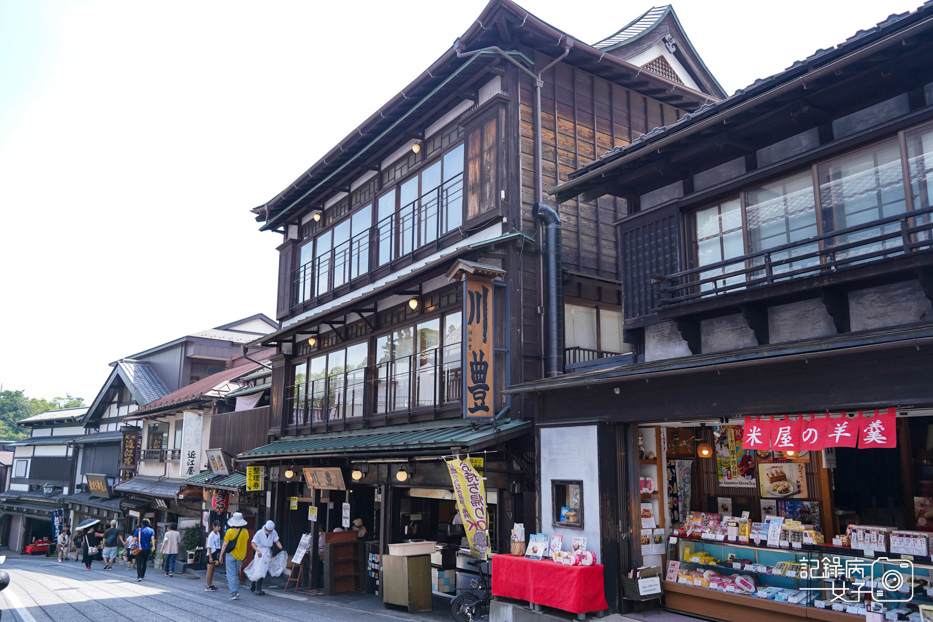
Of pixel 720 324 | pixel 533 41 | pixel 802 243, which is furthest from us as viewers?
pixel 533 41

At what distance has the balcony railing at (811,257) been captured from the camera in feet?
28.3

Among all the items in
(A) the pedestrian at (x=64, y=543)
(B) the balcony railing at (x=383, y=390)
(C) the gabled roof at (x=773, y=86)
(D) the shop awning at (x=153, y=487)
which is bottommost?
(A) the pedestrian at (x=64, y=543)

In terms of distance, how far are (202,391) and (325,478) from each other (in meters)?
14.5

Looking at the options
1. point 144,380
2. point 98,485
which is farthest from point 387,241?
point 98,485

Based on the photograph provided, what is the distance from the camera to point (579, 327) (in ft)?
55.7

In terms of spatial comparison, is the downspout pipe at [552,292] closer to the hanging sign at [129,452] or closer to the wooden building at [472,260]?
the wooden building at [472,260]

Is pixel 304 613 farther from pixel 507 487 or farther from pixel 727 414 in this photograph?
pixel 727 414

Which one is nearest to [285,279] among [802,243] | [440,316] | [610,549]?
[440,316]

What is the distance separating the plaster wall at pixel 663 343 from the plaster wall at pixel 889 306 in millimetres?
2690

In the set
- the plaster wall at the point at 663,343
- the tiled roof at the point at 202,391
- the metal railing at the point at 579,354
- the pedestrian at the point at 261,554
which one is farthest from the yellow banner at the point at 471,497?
the tiled roof at the point at 202,391

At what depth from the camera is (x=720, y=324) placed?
11.1 metres

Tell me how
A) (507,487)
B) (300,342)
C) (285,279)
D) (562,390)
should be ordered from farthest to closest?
(285,279)
(300,342)
(507,487)
(562,390)

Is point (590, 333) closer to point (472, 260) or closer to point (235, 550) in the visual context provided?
point (472, 260)

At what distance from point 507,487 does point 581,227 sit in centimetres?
669
